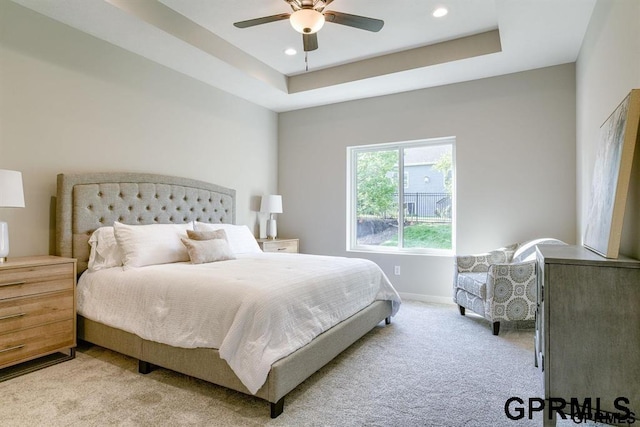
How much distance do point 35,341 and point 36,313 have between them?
0.19 meters

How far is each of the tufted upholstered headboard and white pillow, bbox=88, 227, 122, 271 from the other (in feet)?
0.27

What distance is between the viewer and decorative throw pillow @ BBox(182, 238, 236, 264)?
3148 mm

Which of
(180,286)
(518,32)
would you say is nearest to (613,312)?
(180,286)

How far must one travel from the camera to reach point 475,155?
4.29 metres

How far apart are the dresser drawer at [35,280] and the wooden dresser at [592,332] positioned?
3143mm

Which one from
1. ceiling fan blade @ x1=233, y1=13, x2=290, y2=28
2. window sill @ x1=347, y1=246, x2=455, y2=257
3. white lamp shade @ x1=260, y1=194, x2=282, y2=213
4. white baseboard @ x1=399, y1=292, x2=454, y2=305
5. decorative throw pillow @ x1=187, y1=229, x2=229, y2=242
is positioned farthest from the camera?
white lamp shade @ x1=260, y1=194, x2=282, y2=213

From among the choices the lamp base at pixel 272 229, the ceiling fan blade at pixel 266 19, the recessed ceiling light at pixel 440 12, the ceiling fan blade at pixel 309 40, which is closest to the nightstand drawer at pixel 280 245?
the lamp base at pixel 272 229

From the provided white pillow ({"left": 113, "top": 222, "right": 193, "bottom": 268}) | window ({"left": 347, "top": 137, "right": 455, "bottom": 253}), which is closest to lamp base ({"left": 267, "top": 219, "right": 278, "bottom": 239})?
window ({"left": 347, "top": 137, "right": 455, "bottom": 253})

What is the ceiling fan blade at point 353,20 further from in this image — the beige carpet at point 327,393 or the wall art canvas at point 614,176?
the beige carpet at point 327,393

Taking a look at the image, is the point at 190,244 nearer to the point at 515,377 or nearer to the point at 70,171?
the point at 70,171

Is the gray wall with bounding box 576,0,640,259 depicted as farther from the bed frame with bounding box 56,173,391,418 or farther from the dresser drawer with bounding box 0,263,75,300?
the dresser drawer with bounding box 0,263,75,300

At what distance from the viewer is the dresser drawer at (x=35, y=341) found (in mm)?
2379

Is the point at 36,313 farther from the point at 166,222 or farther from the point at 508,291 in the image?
the point at 508,291

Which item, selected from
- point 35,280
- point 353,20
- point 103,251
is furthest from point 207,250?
point 353,20
